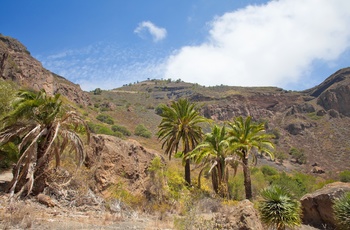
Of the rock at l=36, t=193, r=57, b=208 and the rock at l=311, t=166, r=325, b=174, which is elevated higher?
the rock at l=36, t=193, r=57, b=208

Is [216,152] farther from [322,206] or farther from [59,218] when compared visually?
[59,218]

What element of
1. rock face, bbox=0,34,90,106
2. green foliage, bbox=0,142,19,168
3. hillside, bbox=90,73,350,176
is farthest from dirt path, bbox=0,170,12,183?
hillside, bbox=90,73,350,176

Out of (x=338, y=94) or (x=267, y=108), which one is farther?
(x=267, y=108)

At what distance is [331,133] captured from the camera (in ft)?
364

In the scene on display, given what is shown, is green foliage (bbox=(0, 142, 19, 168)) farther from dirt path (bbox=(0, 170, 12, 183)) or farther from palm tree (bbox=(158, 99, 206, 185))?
palm tree (bbox=(158, 99, 206, 185))

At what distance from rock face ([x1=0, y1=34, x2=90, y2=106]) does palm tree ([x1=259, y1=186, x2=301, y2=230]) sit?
172 feet

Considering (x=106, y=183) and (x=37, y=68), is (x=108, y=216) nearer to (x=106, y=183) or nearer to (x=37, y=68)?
(x=106, y=183)

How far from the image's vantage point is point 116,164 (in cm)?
2017

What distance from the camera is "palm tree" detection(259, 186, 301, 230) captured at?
15023 mm

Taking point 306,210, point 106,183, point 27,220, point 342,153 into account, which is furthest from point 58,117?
point 342,153

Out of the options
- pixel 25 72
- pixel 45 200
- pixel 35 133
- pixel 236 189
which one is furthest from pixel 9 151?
pixel 25 72

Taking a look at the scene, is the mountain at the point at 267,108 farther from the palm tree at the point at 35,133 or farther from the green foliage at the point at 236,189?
the palm tree at the point at 35,133

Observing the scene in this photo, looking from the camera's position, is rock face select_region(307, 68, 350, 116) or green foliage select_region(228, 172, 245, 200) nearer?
green foliage select_region(228, 172, 245, 200)

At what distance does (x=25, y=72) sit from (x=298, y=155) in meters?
81.8
